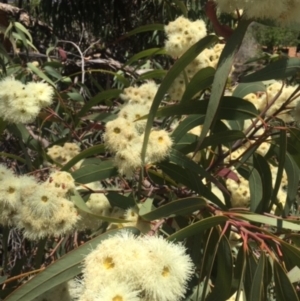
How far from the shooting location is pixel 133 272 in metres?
0.77

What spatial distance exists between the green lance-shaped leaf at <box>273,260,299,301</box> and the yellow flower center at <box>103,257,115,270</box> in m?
0.36

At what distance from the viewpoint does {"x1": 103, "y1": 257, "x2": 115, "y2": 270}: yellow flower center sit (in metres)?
0.78

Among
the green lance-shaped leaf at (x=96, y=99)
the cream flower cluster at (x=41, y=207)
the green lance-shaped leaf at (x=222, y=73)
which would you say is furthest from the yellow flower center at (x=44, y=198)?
the green lance-shaped leaf at (x=96, y=99)

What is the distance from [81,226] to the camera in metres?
1.34

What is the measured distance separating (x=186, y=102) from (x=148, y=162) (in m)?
0.23

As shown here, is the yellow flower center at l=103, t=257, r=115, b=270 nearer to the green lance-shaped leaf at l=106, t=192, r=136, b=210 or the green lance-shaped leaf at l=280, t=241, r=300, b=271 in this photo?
the green lance-shaped leaf at l=280, t=241, r=300, b=271

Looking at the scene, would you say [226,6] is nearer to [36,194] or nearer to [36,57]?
[36,194]

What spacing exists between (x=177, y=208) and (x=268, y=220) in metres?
0.19

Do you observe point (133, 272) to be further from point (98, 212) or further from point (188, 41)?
point (188, 41)

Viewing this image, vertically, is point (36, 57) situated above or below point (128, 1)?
above

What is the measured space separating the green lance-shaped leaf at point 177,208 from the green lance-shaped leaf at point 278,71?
12.4 inches

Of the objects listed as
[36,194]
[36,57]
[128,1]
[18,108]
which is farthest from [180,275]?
[128,1]

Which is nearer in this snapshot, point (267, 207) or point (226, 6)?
point (226, 6)

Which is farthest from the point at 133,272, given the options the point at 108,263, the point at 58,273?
the point at 58,273
